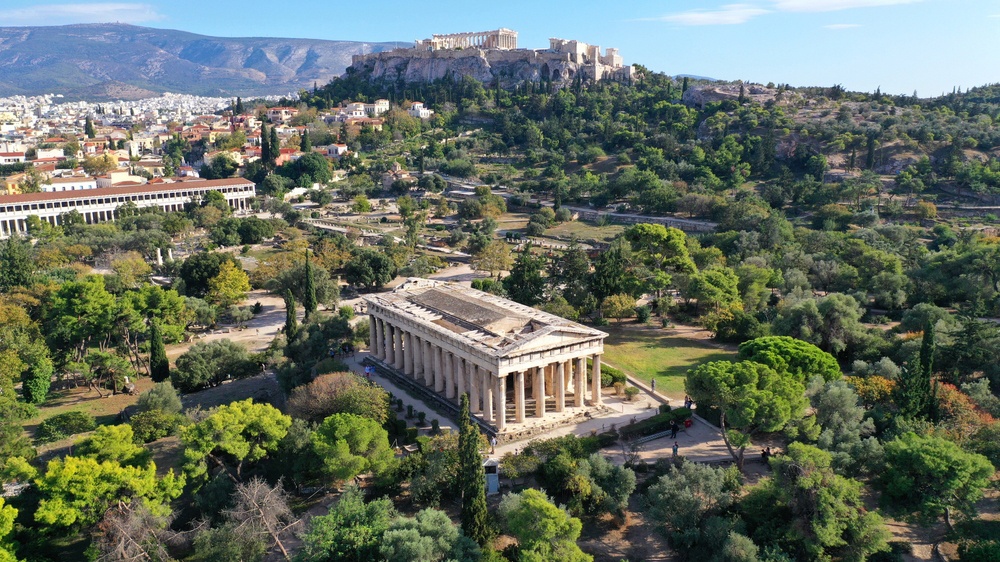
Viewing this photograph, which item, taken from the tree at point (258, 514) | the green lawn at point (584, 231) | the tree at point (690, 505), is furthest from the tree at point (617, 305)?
the green lawn at point (584, 231)

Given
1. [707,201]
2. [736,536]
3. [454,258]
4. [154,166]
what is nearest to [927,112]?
[707,201]

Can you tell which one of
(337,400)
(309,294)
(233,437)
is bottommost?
(233,437)

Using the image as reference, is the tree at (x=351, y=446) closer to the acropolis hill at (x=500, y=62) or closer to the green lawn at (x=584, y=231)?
the green lawn at (x=584, y=231)

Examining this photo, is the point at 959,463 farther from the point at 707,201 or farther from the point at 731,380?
the point at 707,201

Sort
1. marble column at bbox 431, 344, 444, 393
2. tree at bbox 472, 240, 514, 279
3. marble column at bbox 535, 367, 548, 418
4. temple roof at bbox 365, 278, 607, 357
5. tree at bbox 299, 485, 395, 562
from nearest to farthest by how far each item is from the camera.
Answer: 1. tree at bbox 299, 485, 395, 562
2. temple roof at bbox 365, 278, 607, 357
3. marble column at bbox 535, 367, 548, 418
4. marble column at bbox 431, 344, 444, 393
5. tree at bbox 472, 240, 514, 279

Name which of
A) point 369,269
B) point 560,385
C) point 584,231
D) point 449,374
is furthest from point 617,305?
point 584,231

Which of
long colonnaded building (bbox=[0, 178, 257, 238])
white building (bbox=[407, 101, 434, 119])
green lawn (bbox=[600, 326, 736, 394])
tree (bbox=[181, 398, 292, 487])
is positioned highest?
white building (bbox=[407, 101, 434, 119])

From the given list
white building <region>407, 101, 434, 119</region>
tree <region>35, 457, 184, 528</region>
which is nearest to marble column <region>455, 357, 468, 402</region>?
tree <region>35, 457, 184, 528</region>

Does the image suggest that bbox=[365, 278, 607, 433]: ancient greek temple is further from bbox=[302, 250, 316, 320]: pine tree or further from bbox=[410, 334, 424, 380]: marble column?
bbox=[302, 250, 316, 320]: pine tree

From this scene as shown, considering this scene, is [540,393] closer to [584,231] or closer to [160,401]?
[160,401]
